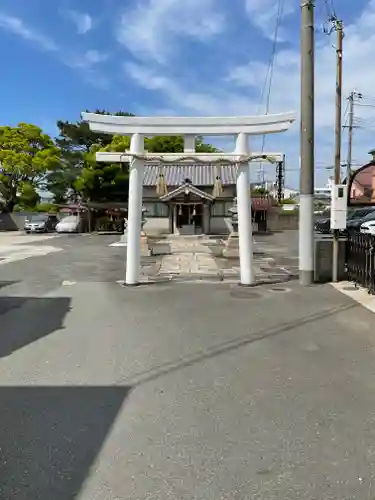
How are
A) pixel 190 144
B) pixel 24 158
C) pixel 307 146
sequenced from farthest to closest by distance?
pixel 24 158 < pixel 190 144 < pixel 307 146

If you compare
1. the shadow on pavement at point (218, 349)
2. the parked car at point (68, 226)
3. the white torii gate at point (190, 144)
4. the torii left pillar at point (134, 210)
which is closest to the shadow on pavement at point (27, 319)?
the shadow on pavement at point (218, 349)

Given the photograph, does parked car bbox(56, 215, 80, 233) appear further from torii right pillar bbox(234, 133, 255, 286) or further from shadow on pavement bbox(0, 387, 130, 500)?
shadow on pavement bbox(0, 387, 130, 500)

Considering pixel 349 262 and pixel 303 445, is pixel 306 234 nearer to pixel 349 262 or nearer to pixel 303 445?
pixel 349 262

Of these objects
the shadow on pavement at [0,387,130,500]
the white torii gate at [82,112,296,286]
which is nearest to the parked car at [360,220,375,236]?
the white torii gate at [82,112,296,286]

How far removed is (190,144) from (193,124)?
18.7 inches

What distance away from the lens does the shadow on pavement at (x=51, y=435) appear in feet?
9.40

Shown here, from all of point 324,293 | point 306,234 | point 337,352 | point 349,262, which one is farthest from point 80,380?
point 349,262

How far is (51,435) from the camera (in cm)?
351

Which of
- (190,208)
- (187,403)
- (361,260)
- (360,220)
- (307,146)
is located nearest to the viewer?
(187,403)

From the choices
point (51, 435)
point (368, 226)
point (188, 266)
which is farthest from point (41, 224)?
point (51, 435)

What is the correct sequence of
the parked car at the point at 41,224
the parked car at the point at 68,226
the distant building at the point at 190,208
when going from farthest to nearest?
1. the parked car at the point at 41,224
2. the parked car at the point at 68,226
3. the distant building at the point at 190,208

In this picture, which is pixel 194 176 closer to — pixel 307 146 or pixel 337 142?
pixel 337 142

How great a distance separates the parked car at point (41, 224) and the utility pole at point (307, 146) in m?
31.1

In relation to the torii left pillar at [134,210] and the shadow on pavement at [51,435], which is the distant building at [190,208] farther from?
the shadow on pavement at [51,435]
